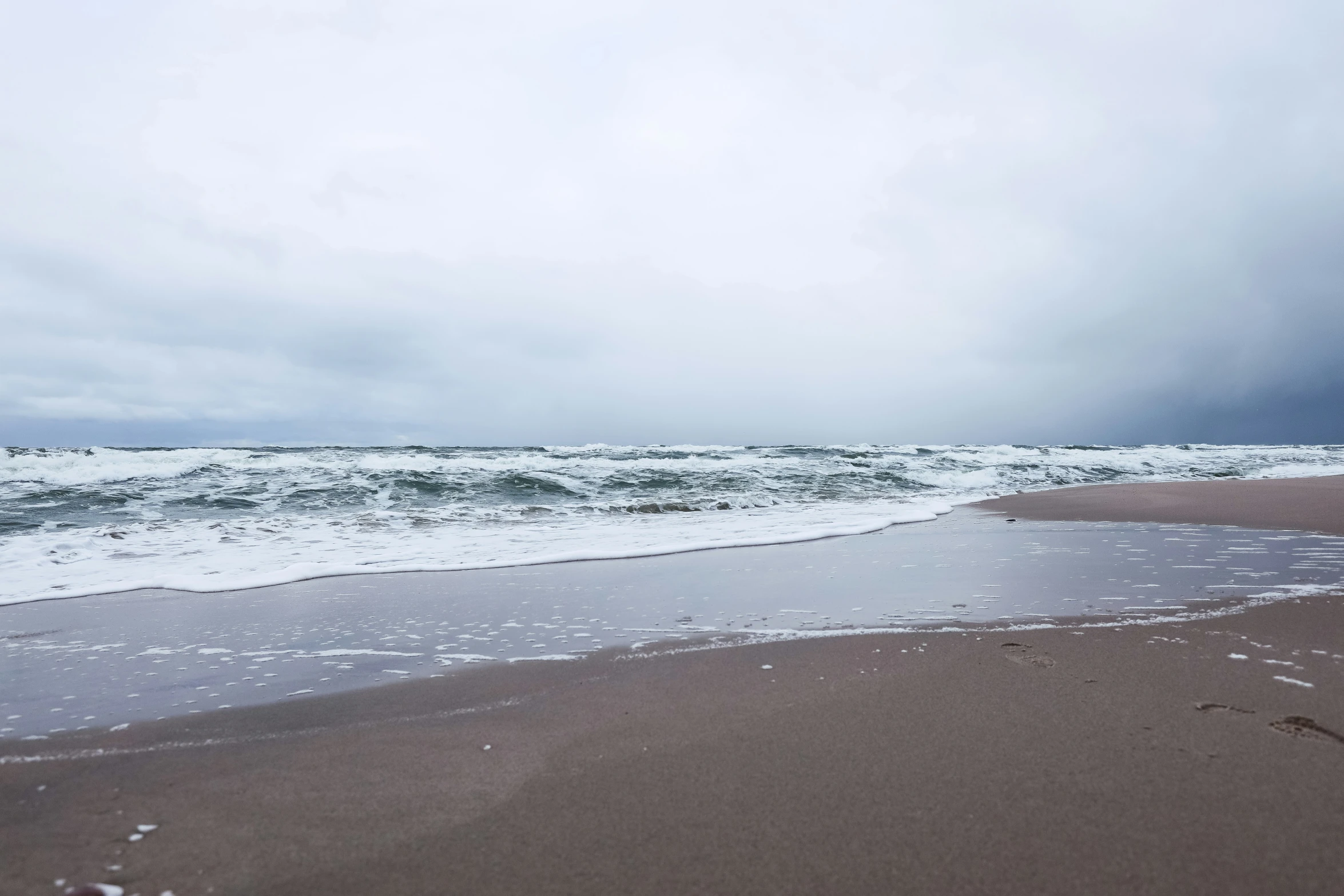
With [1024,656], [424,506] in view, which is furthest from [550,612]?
[424,506]

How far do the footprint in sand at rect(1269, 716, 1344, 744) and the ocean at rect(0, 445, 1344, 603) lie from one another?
4678mm

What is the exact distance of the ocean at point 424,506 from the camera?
6.04 meters

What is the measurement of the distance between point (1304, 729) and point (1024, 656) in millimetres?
930

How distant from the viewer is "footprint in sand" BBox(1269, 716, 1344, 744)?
190 cm

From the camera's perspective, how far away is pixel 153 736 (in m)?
2.29

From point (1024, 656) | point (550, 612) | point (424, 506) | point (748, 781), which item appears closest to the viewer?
point (748, 781)

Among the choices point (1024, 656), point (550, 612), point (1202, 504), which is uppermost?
point (1202, 504)

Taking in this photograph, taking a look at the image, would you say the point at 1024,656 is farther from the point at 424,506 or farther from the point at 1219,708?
the point at 424,506

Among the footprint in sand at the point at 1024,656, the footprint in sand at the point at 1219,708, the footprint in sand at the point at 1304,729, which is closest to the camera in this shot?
the footprint in sand at the point at 1304,729

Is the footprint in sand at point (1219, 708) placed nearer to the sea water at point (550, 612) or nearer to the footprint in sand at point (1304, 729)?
the footprint in sand at point (1304, 729)

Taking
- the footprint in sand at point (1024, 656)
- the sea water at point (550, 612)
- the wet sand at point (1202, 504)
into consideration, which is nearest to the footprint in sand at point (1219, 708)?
the footprint in sand at point (1024, 656)

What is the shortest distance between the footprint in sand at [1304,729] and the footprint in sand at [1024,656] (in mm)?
732

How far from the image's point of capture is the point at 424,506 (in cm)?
1096

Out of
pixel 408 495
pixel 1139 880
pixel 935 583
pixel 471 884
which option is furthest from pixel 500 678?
pixel 408 495
